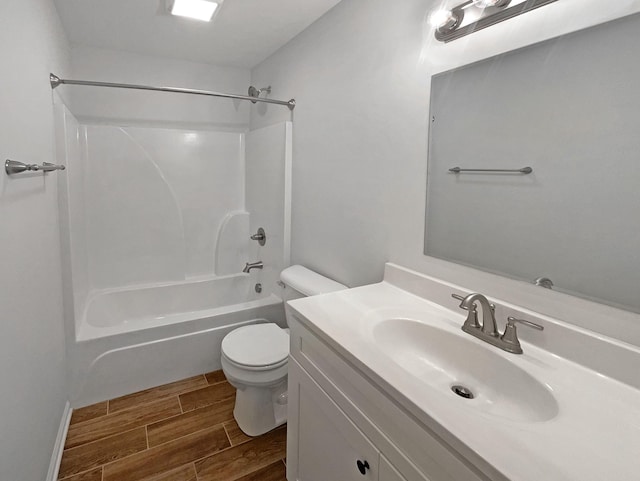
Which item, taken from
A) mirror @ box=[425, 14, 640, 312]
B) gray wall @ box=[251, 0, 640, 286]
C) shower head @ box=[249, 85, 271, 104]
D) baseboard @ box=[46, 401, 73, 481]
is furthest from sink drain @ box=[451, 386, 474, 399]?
shower head @ box=[249, 85, 271, 104]

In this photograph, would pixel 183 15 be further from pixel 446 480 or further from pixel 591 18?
pixel 446 480

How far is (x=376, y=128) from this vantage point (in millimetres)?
1585

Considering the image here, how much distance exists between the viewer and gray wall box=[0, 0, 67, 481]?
3.40 ft

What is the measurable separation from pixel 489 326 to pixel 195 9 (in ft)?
7.00

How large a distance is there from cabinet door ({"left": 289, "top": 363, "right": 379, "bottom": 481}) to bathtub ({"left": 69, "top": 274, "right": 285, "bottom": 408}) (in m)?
1.14

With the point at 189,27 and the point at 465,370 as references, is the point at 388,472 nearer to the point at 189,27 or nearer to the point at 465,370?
the point at 465,370

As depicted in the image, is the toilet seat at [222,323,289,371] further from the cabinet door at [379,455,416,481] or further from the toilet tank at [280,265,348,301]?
the cabinet door at [379,455,416,481]

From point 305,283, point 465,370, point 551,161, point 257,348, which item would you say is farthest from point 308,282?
point 551,161

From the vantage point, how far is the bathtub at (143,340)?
2.00 m

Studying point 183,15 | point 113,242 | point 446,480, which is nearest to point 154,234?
point 113,242

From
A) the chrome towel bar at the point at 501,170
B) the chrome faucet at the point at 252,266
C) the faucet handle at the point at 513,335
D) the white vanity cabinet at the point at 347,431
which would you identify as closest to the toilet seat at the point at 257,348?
the white vanity cabinet at the point at 347,431

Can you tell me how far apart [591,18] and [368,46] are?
3.09 feet

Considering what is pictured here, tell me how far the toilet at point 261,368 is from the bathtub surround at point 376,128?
22cm

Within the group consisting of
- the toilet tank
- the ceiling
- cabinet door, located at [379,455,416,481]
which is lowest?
cabinet door, located at [379,455,416,481]
